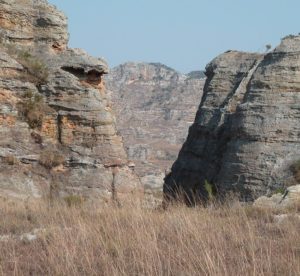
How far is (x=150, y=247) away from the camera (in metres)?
5.63

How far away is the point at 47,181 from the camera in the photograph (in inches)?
687

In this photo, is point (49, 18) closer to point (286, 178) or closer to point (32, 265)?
point (286, 178)

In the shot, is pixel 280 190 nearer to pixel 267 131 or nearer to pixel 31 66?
pixel 267 131

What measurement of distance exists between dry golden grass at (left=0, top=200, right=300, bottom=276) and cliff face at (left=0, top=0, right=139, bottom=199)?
910cm

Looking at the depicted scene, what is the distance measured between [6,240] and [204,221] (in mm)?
2665

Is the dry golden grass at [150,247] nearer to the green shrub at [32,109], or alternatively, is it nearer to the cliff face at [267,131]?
the green shrub at [32,109]

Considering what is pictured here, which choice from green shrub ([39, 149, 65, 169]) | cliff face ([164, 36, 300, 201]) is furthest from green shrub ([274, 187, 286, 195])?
green shrub ([39, 149, 65, 169])

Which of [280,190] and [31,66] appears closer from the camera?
[31,66]

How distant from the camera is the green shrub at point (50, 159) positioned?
17.5m

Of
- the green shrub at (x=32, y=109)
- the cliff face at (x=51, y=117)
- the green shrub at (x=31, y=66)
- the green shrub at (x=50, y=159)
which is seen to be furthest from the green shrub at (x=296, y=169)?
the green shrub at (x=31, y=66)

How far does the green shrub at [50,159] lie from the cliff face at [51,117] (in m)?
0.03

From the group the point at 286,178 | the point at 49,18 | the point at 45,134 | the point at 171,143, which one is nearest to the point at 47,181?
the point at 45,134

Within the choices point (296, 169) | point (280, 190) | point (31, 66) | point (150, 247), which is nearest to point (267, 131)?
point (296, 169)

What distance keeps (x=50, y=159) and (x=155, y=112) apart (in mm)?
149227
